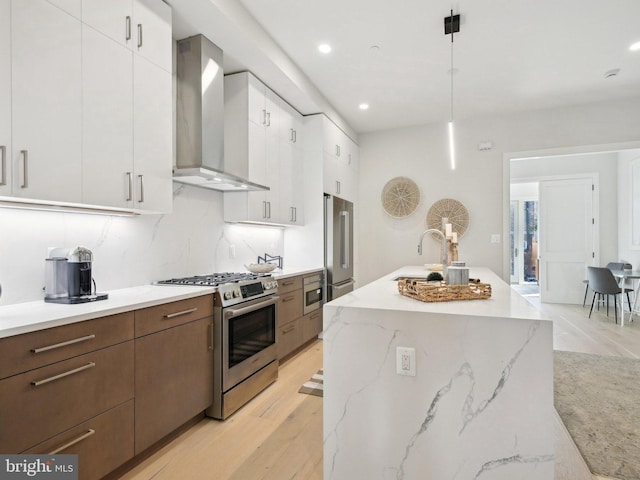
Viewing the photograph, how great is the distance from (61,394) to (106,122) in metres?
1.32

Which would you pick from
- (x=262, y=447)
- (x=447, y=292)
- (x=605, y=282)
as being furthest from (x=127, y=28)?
(x=605, y=282)

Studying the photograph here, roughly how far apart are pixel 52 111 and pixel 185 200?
129 cm

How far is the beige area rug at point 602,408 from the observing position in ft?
6.36

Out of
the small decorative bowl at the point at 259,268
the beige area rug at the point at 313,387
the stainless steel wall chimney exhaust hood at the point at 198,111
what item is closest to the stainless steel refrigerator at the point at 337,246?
the small decorative bowl at the point at 259,268

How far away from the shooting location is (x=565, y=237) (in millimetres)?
6203

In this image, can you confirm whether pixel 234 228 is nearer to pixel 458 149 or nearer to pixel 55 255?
pixel 55 255

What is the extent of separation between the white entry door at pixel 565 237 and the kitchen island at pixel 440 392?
559 cm

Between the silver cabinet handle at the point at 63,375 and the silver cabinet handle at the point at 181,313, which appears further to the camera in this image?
the silver cabinet handle at the point at 181,313

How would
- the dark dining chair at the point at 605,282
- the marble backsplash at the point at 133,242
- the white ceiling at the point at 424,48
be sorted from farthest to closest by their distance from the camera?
the dark dining chair at the point at 605,282 → the white ceiling at the point at 424,48 → the marble backsplash at the point at 133,242

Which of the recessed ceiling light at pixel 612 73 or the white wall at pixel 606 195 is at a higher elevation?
the recessed ceiling light at pixel 612 73

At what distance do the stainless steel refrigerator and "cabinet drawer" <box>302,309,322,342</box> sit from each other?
26 centimetres

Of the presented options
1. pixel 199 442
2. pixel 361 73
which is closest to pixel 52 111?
pixel 199 442

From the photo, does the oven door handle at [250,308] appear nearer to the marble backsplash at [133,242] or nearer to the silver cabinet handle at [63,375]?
the marble backsplash at [133,242]

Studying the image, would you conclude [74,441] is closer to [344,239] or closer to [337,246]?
[337,246]
